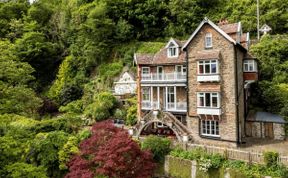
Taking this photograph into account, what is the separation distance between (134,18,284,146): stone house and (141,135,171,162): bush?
106 inches

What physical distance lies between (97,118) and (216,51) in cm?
1762

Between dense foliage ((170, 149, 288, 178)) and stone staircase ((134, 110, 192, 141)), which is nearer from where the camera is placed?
dense foliage ((170, 149, 288, 178))

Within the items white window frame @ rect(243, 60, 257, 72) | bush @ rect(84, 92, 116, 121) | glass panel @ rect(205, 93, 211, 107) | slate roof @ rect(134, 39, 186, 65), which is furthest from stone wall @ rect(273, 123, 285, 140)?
bush @ rect(84, 92, 116, 121)

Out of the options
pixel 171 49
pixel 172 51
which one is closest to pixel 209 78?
pixel 172 51

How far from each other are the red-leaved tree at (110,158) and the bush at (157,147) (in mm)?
2963

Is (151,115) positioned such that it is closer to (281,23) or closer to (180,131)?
(180,131)

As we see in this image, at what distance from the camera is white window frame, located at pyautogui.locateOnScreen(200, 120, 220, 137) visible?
2572 centimetres

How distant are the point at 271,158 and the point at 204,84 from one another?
Answer: 886cm

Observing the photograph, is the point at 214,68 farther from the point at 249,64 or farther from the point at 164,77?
the point at 164,77

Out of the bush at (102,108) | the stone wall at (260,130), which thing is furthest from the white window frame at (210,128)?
the bush at (102,108)

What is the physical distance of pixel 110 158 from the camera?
18.8 m

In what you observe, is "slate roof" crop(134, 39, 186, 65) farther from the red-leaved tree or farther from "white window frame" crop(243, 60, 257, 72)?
the red-leaved tree

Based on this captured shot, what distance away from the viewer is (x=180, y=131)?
1060 inches

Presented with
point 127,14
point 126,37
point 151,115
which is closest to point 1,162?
point 151,115
